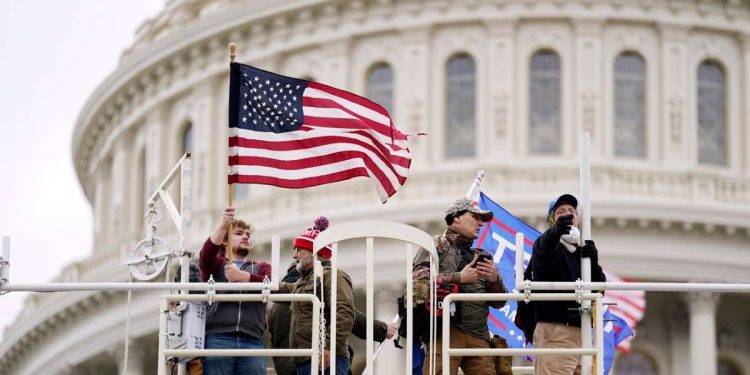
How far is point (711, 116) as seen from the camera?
57438 mm

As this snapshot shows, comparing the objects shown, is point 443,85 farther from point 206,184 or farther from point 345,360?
point 345,360

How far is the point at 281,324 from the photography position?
18.5m

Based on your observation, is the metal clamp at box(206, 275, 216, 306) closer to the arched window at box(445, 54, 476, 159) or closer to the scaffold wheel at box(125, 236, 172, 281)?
the scaffold wheel at box(125, 236, 172, 281)

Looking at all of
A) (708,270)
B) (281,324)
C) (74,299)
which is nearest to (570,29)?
(708,270)

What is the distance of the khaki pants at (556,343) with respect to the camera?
17.0 meters

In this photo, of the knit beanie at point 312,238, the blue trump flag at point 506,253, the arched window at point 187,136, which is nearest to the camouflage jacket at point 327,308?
the knit beanie at point 312,238

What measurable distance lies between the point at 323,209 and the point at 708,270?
7.98 m

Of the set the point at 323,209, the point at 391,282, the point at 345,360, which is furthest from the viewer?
the point at 323,209

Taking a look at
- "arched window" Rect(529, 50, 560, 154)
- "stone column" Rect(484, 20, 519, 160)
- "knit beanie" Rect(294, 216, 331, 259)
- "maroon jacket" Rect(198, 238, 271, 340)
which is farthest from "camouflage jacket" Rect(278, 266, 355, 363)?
"arched window" Rect(529, 50, 560, 154)

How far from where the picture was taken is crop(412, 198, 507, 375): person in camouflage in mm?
17266

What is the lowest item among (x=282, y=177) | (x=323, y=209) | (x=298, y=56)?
(x=282, y=177)

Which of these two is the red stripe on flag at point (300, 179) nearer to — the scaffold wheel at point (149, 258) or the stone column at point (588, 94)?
the scaffold wheel at point (149, 258)

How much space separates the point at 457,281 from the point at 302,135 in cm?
163

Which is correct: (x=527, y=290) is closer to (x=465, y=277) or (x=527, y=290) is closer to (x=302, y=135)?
(x=465, y=277)
